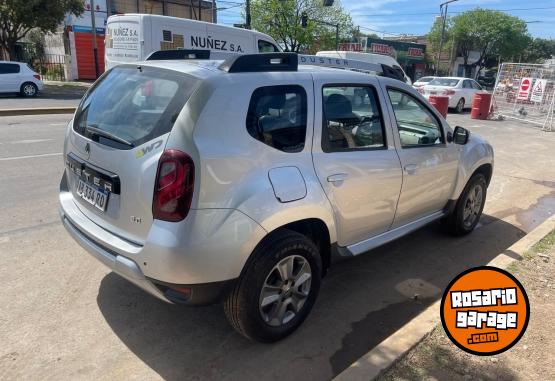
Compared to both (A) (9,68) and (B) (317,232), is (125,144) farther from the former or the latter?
(A) (9,68)

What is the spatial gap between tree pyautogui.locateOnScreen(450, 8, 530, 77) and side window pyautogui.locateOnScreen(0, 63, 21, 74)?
4956 centimetres

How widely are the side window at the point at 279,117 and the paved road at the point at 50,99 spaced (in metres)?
14.5

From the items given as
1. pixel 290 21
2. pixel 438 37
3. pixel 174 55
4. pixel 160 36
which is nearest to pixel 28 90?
pixel 160 36

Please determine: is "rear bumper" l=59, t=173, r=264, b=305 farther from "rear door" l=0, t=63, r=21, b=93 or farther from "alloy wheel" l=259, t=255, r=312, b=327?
"rear door" l=0, t=63, r=21, b=93

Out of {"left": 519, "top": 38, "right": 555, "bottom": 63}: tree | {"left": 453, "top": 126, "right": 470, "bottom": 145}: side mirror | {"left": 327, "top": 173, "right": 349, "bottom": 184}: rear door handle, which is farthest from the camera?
{"left": 519, "top": 38, "right": 555, "bottom": 63}: tree

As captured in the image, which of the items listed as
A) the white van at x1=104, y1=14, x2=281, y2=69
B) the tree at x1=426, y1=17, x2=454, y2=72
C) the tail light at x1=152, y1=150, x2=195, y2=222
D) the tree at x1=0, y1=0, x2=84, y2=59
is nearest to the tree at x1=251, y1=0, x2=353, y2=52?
the tree at x1=0, y1=0, x2=84, y2=59

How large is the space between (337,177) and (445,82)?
64.4 ft

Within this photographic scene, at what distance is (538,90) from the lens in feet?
56.3

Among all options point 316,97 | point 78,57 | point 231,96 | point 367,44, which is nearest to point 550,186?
point 316,97

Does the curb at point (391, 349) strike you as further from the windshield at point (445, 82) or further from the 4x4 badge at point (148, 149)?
the windshield at point (445, 82)

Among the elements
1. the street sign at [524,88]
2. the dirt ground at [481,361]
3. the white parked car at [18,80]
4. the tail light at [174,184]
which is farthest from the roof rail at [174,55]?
the white parked car at [18,80]

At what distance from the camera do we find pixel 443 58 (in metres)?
59.6

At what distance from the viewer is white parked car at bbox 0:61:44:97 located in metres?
18.1

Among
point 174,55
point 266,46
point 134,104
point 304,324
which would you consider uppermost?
point 266,46
